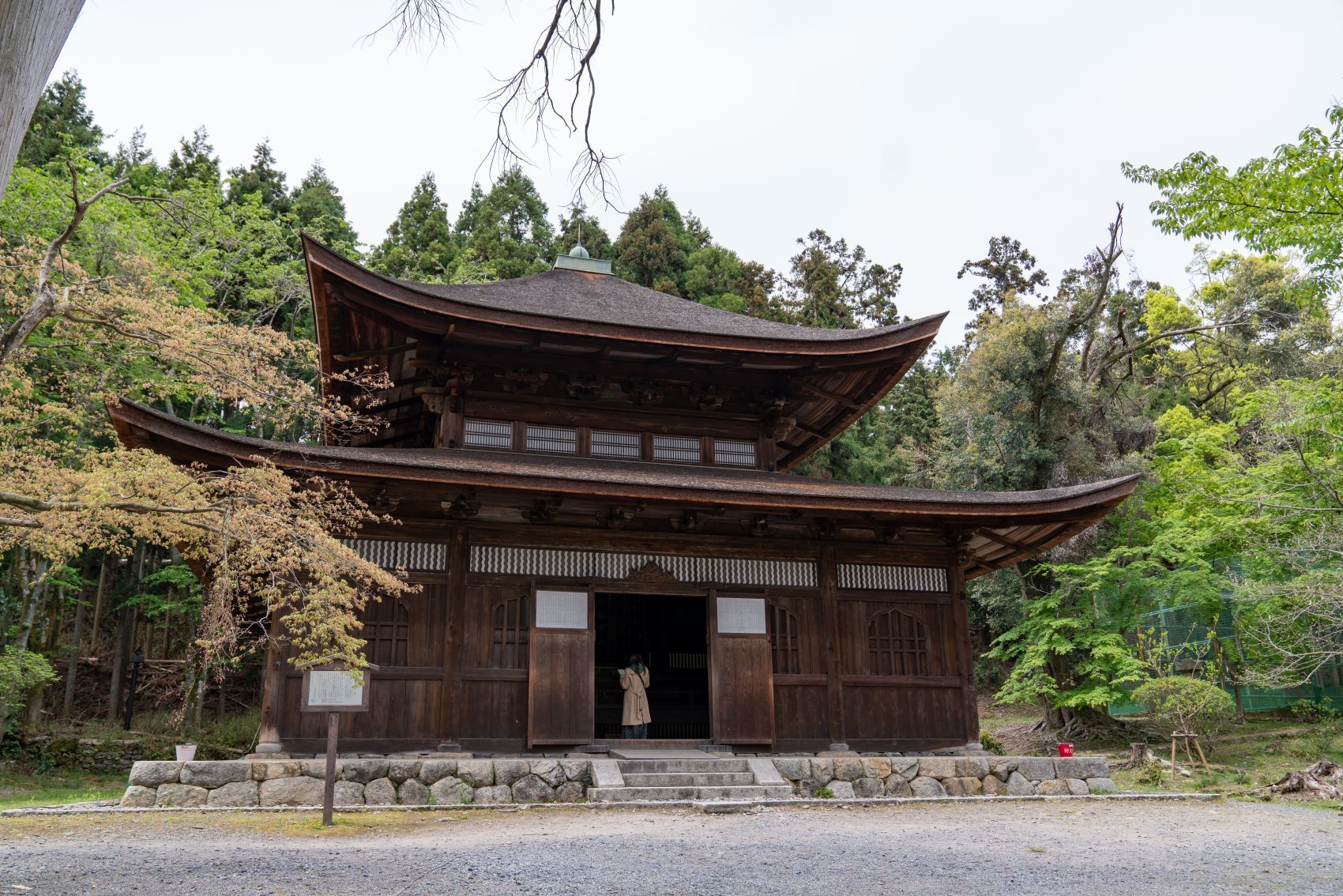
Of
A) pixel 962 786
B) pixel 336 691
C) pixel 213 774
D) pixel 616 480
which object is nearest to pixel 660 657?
pixel 962 786

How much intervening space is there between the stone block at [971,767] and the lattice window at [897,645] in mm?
1487

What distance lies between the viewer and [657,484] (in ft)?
35.4

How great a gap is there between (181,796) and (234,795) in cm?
48

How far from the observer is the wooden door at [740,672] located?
1159cm

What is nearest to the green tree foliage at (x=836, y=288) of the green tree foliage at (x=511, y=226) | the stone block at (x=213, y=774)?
the green tree foliage at (x=511, y=226)

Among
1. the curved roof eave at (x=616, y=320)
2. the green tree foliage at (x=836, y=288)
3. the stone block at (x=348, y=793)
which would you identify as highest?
the green tree foliage at (x=836, y=288)

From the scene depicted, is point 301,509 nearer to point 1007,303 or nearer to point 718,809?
point 718,809

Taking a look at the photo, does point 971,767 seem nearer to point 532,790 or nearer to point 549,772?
point 549,772

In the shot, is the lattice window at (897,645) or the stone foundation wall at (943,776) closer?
the stone foundation wall at (943,776)

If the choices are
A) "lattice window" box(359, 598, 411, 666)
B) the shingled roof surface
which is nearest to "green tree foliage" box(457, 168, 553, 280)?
the shingled roof surface

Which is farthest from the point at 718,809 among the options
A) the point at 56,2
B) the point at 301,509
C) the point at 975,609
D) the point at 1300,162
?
the point at 975,609

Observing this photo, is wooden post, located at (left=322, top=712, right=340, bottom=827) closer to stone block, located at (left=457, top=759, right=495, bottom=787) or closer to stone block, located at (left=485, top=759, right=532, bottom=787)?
stone block, located at (left=457, top=759, right=495, bottom=787)

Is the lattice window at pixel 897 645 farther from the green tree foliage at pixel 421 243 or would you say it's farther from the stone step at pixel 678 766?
the green tree foliage at pixel 421 243

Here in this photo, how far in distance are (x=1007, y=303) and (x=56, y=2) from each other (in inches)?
927
